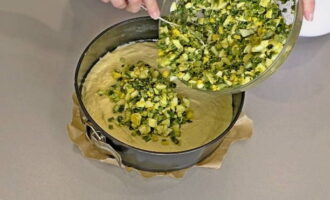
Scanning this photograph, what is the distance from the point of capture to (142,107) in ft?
3.45

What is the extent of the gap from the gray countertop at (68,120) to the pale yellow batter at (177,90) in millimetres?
68

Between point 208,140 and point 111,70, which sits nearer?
point 208,140

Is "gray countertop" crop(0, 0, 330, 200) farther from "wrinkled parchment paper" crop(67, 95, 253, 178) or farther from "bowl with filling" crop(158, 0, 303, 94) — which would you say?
"bowl with filling" crop(158, 0, 303, 94)

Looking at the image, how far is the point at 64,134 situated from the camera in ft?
3.59

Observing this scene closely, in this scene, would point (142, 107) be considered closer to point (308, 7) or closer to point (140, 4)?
point (140, 4)

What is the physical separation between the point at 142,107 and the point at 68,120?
0.58 ft

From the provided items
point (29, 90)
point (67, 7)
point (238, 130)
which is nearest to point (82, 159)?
point (29, 90)

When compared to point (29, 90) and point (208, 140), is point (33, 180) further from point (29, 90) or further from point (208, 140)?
point (208, 140)

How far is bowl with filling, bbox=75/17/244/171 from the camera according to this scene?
3.26 ft

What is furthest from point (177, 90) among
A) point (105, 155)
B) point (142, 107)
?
point (105, 155)

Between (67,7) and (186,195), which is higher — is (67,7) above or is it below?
above

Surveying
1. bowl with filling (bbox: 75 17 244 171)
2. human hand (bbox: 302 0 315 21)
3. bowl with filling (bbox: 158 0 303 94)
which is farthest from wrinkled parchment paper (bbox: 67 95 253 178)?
human hand (bbox: 302 0 315 21)

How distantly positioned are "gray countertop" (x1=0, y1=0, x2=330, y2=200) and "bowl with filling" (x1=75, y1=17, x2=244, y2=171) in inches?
2.5

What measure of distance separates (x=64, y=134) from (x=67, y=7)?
39 centimetres
